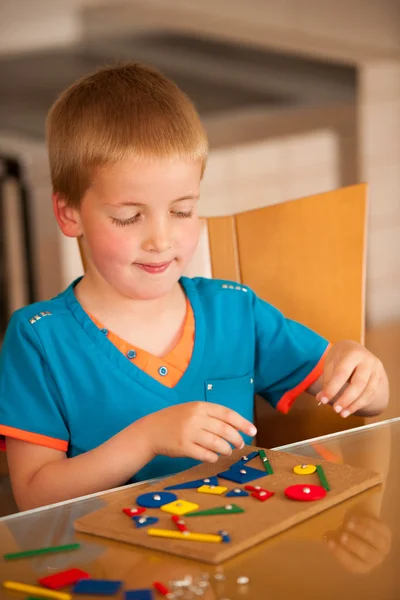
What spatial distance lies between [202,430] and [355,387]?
0.22 metres

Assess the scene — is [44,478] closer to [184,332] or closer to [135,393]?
[135,393]

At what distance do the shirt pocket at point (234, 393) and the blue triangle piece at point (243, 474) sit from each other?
0.96ft

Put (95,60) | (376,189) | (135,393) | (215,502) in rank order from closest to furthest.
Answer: (215,502) → (135,393) → (376,189) → (95,60)

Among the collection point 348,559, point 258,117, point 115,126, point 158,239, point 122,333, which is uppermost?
point 258,117

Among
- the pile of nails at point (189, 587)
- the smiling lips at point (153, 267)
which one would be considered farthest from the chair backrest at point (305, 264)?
the pile of nails at point (189, 587)

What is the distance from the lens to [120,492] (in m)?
0.80

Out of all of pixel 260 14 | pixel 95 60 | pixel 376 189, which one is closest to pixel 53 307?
pixel 376 189

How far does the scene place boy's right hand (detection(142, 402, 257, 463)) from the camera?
830 mm

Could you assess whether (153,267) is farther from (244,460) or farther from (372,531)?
(372,531)

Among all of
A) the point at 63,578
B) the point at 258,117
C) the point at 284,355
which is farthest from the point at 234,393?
the point at 258,117

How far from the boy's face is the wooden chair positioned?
290 millimetres

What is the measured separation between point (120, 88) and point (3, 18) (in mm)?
3328

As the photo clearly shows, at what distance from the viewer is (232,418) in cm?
83

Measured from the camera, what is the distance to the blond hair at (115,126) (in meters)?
1.01
